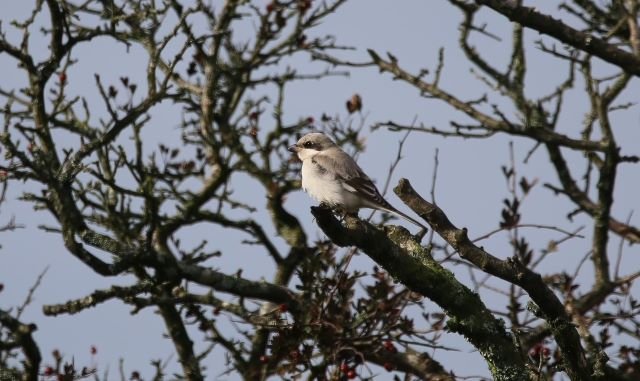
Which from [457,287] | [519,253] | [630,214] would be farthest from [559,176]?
[457,287]

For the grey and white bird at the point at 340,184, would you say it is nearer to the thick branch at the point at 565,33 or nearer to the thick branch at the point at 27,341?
the thick branch at the point at 565,33

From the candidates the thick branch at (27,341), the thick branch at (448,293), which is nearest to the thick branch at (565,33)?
the thick branch at (448,293)

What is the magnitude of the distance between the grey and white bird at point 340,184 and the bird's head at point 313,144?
37 centimetres

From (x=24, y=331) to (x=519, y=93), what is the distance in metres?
6.97

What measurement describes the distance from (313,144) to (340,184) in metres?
1.34

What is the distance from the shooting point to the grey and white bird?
7.12 meters

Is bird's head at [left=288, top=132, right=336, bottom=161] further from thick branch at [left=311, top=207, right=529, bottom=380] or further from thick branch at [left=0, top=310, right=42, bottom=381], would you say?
thick branch at [left=0, top=310, right=42, bottom=381]

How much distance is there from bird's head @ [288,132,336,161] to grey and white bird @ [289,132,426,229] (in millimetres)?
372

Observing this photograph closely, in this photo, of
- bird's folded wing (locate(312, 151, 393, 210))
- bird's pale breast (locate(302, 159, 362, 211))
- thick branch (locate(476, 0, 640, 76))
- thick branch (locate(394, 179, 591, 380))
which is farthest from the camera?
thick branch (locate(476, 0, 640, 76))

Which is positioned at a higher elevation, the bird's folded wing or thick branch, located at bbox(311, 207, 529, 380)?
the bird's folded wing

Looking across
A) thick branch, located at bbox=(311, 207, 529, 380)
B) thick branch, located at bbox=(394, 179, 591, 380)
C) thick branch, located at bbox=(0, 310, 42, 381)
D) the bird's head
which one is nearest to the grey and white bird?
the bird's head

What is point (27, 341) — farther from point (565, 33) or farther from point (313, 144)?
point (565, 33)

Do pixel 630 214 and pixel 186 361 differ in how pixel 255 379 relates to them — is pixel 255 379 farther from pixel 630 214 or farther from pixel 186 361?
pixel 630 214

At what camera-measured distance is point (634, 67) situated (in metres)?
7.91
